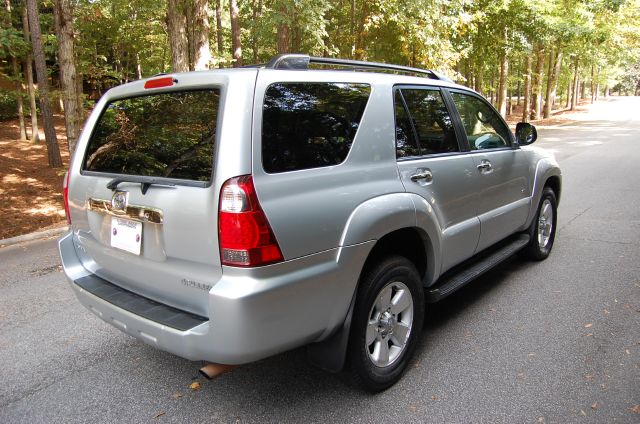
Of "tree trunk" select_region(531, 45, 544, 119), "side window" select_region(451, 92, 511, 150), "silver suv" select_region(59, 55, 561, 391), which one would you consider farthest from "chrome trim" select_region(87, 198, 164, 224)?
"tree trunk" select_region(531, 45, 544, 119)

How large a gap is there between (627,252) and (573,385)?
3.19 m

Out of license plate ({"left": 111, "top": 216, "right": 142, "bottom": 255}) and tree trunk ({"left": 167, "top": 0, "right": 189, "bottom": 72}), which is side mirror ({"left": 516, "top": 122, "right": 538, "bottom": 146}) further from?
tree trunk ({"left": 167, "top": 0, "right": 189, "bottom": 72})

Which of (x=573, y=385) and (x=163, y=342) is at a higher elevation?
(x=163, y=342)

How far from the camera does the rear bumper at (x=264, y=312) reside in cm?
210

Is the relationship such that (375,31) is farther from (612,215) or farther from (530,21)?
(612,215)

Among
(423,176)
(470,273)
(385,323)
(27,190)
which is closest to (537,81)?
(27,190)

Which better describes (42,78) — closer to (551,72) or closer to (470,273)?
(470,273)

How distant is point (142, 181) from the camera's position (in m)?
2.48

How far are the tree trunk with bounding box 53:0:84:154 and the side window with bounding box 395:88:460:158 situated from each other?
7682 mm

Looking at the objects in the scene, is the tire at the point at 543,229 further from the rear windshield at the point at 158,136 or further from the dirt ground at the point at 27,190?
the dirt ground at the point at 27,190

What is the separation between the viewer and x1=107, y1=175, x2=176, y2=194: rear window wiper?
2400mm

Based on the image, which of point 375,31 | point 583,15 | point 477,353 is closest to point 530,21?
point 583,15

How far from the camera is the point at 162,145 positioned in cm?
261

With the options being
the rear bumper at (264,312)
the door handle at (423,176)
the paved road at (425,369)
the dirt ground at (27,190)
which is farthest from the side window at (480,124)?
the dirt ground at (27,190)
